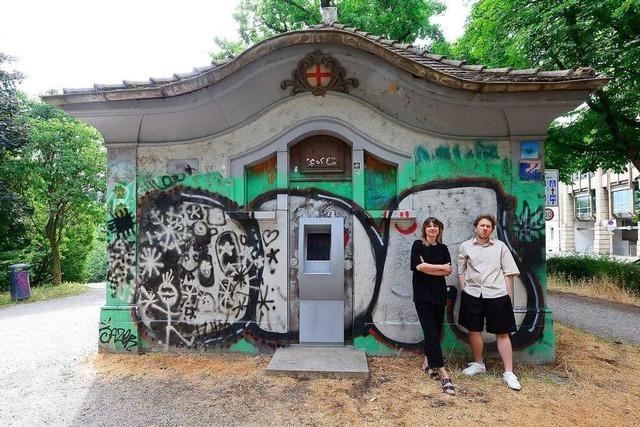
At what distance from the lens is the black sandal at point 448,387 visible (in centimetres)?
409

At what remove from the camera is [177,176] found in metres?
5.39

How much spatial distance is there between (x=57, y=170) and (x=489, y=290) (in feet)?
51.0

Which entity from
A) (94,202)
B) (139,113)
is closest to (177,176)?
(139,113)

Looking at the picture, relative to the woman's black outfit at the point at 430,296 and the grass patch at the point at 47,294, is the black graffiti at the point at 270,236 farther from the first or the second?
the grass patch at the point at 47,294

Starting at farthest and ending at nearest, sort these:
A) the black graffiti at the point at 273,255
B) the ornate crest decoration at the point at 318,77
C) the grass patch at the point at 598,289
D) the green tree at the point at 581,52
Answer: the grass patch at the point at 598,289, the green tree at the point at 581,52, the black graffiti at the point at 273,255, the ornate crest decoration at the point at 318,77

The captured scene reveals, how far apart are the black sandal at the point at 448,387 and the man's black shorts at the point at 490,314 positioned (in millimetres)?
738

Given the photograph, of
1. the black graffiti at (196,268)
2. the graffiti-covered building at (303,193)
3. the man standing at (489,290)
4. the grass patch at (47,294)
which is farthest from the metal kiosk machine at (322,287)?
the grass patch at (47,294)

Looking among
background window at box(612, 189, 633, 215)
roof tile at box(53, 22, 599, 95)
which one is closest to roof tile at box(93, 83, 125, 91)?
roof tile at box(53, 22, 599, 95)

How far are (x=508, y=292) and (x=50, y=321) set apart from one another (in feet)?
29.2

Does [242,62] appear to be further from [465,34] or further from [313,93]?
[465,34]

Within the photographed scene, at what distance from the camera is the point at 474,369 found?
4609 millimetres

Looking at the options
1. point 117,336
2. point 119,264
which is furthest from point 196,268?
point 117,336

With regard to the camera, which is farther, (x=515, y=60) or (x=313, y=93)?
(x=515, y=60)

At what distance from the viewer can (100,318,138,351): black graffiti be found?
529cm
